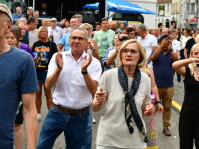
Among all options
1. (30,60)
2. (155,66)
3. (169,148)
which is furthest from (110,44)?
(30,60)

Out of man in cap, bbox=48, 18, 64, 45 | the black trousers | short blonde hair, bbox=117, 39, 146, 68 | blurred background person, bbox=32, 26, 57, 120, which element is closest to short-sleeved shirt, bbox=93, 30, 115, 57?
man in cap, bbox=48, 18, 64, 45

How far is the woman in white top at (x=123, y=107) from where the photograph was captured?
386 centimetres

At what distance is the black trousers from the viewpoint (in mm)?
5137

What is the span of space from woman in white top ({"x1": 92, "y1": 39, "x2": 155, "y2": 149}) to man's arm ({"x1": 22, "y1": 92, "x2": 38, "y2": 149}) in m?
0.94

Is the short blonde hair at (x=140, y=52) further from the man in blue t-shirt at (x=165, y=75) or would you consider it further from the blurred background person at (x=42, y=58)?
the blurred background person at (x=42, y=58)

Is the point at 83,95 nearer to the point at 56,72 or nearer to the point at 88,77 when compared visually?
the point at 88,77

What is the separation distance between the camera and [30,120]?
2.94m

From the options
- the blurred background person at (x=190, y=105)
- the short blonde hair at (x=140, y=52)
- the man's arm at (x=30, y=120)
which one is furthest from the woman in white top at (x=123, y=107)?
the blurred background person at (x=190, y=105)

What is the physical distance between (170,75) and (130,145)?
13.7 feet

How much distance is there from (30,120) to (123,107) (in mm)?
1180

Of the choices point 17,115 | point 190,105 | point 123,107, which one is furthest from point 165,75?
point 123,107

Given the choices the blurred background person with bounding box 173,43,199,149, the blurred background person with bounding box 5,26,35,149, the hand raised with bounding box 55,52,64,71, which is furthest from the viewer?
the blurred background person with bounding box 5,26,35,149

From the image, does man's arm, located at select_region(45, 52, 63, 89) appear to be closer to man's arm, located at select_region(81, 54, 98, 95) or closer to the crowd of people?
the crowd of people

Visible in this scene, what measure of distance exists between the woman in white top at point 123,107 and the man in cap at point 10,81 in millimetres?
1033
